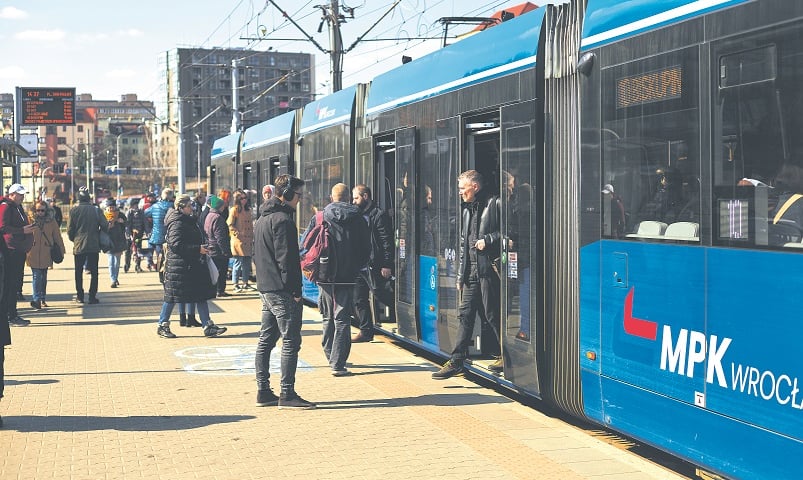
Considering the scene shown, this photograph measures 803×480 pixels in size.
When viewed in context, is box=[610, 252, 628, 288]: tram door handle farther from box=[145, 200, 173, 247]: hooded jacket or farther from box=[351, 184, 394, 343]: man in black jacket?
box=[145, 200, 173, 247]: hooded jacket

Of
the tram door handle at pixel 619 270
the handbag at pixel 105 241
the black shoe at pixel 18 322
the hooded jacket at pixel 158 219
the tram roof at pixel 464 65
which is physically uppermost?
the tram roof at pixel 464 65

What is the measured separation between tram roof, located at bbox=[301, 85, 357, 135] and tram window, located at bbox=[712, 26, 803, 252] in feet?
27.5

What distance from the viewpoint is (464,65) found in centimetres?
941

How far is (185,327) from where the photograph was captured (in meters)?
14.1

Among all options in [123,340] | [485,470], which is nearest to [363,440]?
[485,470]

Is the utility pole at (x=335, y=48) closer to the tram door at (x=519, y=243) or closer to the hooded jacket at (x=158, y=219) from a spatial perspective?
the hooded jacket at (x=158, y=219)

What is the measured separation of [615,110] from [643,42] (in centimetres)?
51

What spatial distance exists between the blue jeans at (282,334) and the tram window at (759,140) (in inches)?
Answer: 157

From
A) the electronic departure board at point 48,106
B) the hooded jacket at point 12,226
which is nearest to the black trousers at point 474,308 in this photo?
the hooded jacket at point 12,226

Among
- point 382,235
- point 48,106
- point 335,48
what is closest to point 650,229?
point 382,235

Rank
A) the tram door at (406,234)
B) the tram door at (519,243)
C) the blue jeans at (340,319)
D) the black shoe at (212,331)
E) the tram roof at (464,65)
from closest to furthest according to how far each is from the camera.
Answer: the tram door at (519,243), the tram roof at (464,65), the blue jeans at (340,319), the tram door at (406,234), the black shoe at (212,331)

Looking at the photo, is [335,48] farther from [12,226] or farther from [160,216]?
[12,226]

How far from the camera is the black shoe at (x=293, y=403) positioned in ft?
27.7

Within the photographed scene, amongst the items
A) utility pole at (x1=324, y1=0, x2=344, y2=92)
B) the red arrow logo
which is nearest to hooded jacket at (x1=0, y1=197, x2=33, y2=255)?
utility pole at (x1=324, y1=0, x2=344, y2=92)
